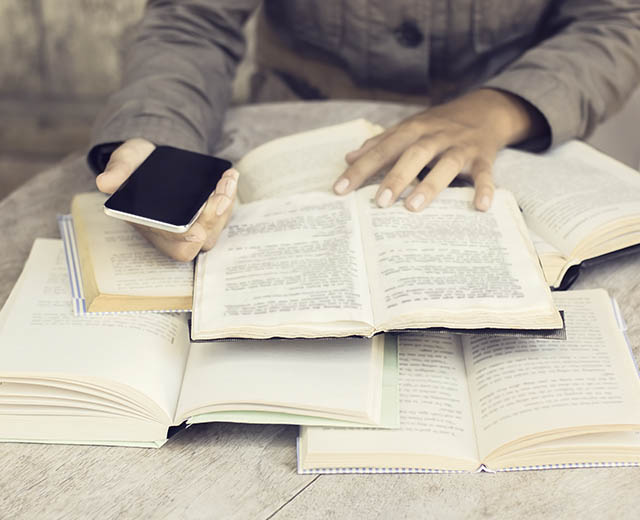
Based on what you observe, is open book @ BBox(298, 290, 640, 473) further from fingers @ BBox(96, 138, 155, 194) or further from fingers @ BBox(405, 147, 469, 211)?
fingers @ BBox(96, 138, 155, 194)

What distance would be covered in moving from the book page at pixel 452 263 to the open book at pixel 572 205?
0.05 meters

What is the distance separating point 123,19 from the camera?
7.00 ft

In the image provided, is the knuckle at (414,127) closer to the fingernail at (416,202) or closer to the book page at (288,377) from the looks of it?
the fingernail at (416,202)

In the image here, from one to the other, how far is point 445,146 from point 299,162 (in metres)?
0.20

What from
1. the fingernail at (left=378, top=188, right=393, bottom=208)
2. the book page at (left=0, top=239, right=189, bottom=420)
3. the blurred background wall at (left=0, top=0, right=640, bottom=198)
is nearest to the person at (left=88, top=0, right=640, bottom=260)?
the fingernail at (left=378, top=188, right=393, bottom=208)

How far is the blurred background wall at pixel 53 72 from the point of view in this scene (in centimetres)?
213

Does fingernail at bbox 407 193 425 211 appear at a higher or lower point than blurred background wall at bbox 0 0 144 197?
higher

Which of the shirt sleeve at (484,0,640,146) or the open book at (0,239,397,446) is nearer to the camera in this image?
the open book at (0,239,397,446)

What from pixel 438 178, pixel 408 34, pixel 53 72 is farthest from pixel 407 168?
pixel 53 72

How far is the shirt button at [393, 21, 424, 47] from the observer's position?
52.2 inches

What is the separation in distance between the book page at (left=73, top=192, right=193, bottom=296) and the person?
0.02 m

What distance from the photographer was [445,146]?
3.18ft

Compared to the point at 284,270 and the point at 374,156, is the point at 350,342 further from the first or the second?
the point at 374,156

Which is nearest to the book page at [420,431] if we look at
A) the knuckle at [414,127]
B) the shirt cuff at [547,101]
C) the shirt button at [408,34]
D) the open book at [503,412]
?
the open book at [503,412]
